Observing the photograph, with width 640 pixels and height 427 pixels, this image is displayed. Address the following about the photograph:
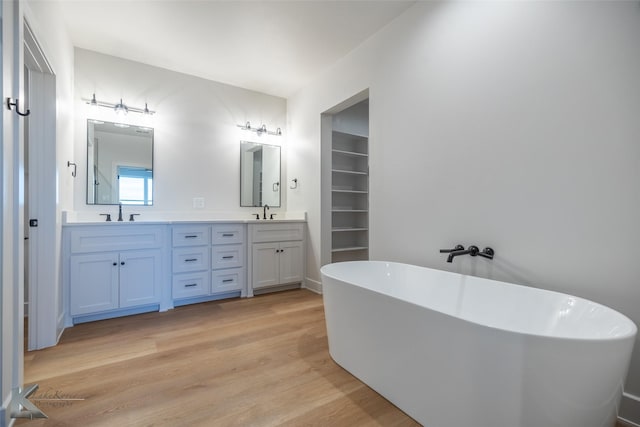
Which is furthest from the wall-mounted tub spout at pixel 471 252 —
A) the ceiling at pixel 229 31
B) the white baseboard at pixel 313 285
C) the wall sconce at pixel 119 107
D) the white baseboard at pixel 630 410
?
the wall sconce at pixel 119 107

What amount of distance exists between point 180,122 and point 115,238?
1.57m

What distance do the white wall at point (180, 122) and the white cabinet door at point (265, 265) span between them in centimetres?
70

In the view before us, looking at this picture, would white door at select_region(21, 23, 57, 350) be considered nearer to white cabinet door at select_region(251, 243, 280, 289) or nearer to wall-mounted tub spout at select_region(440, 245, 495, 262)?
white cabinet door at select_region(251, 243, 280, 289)

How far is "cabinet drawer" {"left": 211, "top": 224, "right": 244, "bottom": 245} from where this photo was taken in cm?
320

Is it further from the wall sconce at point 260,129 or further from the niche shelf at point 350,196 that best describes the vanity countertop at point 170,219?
the wall sconce at point 260,129

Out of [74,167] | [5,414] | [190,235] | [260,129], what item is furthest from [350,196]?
[5,414]

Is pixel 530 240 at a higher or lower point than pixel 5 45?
lower

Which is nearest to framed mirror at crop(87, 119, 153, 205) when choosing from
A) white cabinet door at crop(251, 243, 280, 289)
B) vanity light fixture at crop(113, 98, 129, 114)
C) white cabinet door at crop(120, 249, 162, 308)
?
vanity light fixture at crop(113, 98, 129, 114)

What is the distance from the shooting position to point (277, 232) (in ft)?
11.7

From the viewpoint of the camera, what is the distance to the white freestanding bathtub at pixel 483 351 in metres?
0.96

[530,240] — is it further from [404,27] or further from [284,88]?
[284,88]

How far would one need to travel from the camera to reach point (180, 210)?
3.44m

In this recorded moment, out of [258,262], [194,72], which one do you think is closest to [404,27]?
[194,72]

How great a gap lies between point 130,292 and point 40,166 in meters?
1.28
